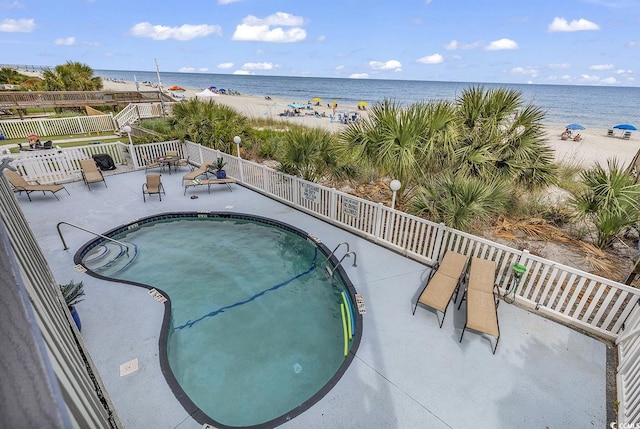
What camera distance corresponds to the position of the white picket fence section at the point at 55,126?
15.9 meters

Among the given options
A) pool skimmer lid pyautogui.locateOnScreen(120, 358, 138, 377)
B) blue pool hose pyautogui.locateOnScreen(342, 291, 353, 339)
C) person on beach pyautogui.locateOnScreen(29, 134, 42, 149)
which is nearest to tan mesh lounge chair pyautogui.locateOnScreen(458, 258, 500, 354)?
blue pool hose pyautogui.locateOnScreen(342, 291, 353, 339)

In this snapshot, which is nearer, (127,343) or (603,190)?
(127,343)

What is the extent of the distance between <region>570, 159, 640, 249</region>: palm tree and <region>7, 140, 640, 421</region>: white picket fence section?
1.31m

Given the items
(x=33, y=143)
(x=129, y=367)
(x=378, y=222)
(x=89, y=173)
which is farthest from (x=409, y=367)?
(x=33, y=143)

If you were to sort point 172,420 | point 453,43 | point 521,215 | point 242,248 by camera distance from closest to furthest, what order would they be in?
point 172,420 < point 242,248 < point 521,215 < point 453,43

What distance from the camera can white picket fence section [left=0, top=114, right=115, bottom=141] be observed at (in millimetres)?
15930

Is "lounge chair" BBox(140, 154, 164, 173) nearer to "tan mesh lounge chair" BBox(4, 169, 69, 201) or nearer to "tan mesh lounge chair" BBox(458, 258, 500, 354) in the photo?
"tan mesh lounge chair" BBox(4, 169, 69, 201)

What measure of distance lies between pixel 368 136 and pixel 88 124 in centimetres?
1913

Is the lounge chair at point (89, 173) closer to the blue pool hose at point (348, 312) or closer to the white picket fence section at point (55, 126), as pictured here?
the blue pool hose at point (348, 312)

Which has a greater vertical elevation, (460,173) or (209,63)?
(209,63)

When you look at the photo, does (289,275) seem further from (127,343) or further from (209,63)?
(209,63)

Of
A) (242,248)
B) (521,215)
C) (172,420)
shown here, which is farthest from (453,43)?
(172,420)

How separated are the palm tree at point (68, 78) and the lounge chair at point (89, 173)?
1753 centimetres

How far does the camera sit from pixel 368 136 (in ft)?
20.3
